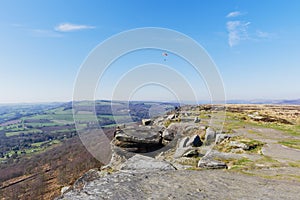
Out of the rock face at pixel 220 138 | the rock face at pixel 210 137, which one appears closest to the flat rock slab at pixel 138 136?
the rock face at pixel 210 137

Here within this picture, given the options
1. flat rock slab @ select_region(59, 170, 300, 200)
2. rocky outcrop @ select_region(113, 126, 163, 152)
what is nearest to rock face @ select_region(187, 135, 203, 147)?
rocky outcrop @ select_region(113, 126, 163, 152)

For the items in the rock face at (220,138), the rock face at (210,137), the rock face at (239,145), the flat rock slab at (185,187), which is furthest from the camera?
the rock face at (210,137)

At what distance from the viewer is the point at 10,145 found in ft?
386

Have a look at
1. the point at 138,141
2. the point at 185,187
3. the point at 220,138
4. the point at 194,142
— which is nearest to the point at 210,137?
the point at 220,138

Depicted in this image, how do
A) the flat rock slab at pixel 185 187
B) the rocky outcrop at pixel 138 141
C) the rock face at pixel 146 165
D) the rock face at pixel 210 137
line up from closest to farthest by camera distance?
the flat rock slab at pixel 185 187, the rock face at pixel 146 165, the rock face at pixel 210 137, the rocky outcrop at pixel 138 141

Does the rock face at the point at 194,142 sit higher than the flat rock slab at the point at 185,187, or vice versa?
the flat rock slab at the point at 185,187

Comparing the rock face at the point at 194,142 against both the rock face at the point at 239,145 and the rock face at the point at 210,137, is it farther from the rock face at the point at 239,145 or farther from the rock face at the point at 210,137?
the rock face at the point at 239,145

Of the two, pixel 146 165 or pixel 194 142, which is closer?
pixel 146 165

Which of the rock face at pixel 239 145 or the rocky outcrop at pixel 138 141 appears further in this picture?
the rocky outcrop at pixel 138 141

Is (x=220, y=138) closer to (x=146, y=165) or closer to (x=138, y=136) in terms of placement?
(x=138, y=136)

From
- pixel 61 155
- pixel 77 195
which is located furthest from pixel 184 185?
Result: pixel 61 155

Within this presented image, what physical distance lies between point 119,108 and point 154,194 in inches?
1377

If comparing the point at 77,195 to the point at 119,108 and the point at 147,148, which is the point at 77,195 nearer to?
the point at 147,148

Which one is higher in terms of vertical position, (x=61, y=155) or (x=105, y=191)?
(x=105, y=191)
